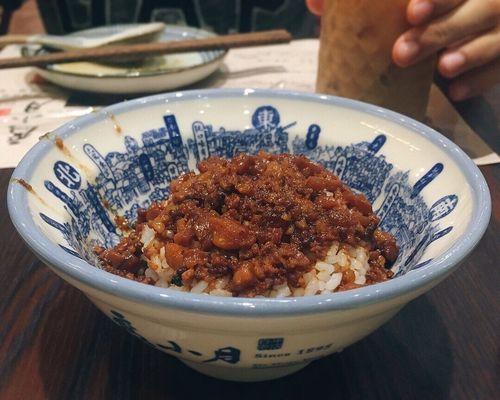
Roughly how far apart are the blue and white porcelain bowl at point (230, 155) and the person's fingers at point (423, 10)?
0.56 metres

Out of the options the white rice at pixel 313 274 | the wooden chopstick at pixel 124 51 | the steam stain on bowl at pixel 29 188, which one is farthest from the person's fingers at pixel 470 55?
the steam stain on bowl at pixel 29 188

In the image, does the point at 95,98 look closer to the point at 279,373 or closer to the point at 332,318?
the point at 279,373

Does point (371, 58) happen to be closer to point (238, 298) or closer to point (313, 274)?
point (313, 274)

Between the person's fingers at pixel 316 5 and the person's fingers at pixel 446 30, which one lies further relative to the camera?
the person's fingers at pixel 316 5

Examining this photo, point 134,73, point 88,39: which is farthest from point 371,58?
point 88,39

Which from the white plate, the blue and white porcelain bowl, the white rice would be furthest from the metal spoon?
the white rice

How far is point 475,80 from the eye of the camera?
2020 millimetres

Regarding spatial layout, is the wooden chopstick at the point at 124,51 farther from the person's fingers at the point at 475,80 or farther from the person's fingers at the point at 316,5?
the person's fingers at the point at 475,80

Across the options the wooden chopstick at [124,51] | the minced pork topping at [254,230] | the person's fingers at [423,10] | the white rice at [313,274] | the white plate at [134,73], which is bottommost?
the white plate at [134,73]

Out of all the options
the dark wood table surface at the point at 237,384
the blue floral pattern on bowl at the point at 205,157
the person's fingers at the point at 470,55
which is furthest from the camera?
the person's fingers at the point at 470,55

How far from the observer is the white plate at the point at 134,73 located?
2016mm

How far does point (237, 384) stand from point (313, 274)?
240 mm

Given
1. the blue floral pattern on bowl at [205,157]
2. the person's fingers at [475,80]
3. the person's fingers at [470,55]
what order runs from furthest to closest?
the person's fingers at [475,80]
the person's fingers at [470,55]
the blue floral pattern on bowl at [205,157]

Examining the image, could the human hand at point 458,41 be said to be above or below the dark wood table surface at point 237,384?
above
